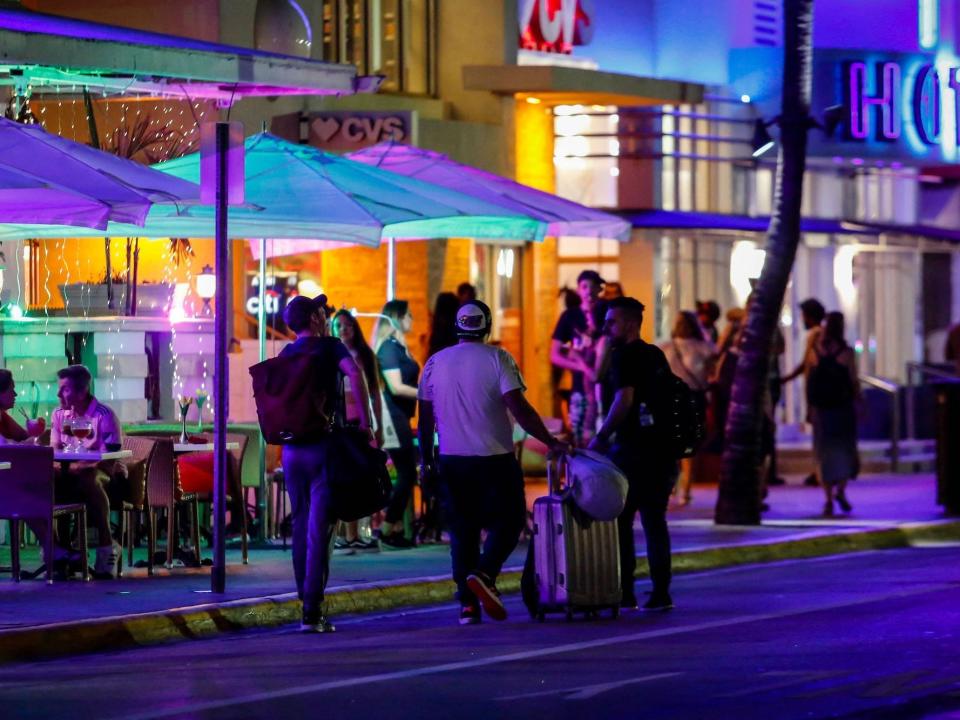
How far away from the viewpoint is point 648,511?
1361cm

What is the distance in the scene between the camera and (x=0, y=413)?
1549 centimetres

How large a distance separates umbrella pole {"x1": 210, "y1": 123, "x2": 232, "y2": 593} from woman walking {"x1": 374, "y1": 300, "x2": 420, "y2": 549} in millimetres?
3226

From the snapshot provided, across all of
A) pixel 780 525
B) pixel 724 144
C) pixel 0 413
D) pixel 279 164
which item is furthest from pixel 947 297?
pixel 0 413

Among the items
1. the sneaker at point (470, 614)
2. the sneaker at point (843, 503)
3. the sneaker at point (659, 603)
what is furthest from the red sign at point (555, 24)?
the sneaker at point (470, 614)

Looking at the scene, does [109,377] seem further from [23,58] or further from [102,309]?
[23,58]

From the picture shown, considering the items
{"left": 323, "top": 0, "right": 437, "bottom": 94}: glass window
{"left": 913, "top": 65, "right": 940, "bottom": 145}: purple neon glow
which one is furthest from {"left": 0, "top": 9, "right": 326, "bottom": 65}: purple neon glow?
{"left": 913, "top": 65, "right": 940, "bottom": 145}: purple neon glow

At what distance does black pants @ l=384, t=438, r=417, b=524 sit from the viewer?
17.1 metres

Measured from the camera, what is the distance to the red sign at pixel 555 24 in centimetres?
2580

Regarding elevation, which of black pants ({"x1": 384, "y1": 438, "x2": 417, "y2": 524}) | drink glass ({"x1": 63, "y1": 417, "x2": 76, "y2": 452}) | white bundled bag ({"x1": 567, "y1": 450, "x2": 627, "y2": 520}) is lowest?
black pants ({"x1": 384, "y1": 438, "x2": 417, "y2": 524})

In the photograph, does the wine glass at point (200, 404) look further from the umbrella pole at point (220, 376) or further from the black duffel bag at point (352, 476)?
the black duffel bag at point (352, 476)

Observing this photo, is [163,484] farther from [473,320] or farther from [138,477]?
[473,320]

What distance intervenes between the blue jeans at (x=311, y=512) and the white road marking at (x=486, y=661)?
1.47 m

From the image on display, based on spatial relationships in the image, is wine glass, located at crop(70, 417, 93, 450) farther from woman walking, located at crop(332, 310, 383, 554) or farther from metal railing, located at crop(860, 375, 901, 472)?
metal railing, located at crop(860, 375, 901, 472)

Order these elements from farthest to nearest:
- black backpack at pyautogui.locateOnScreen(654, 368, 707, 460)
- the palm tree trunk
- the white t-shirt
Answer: the palm tree trunk, black backpack at pyautogui.locateOnScreen(654, 368, 707, 460), the white t-shirt
